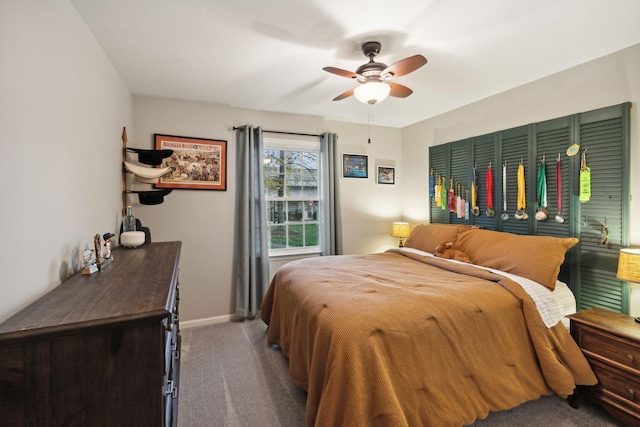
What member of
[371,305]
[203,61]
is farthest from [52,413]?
[203,61]

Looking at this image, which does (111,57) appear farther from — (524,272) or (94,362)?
(524,272)

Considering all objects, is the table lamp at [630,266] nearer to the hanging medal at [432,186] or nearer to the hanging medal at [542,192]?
the hanging medal at [542,192]

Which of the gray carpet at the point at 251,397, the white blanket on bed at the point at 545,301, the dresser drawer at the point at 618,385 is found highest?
the white blanket on bed at the point at 545,301

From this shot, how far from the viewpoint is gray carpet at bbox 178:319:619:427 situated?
70.2 inches

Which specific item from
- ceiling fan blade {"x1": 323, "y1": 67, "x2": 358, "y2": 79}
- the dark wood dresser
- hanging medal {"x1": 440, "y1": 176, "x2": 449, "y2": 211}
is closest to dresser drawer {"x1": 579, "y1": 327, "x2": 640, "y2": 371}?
hanging medal {"x1": 440, "y1": 176, "x2": 449, "y2": 211}

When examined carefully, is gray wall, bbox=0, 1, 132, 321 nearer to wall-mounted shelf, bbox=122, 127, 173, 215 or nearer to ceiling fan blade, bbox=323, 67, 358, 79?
wall-mounted shelf, bbox=122, 127, 173, 215

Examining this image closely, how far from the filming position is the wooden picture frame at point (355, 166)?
3998 mm

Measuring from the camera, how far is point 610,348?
1.75 metres

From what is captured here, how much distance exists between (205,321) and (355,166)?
2.73 meters

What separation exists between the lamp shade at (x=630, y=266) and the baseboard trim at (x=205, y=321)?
342 cm

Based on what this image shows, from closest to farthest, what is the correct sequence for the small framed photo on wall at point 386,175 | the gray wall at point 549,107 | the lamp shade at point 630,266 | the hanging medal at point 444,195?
the lamp shade at point 630,266 < the gray wall at point 549,107 < the hanging medal at point 444,195 < the small framed photo on wall at point 386,175

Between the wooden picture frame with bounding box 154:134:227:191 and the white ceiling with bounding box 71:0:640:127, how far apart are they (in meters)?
0.52

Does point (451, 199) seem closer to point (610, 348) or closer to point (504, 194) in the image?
point (504, 194)

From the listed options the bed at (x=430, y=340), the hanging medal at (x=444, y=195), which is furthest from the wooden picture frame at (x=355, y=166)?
the bed at (x=430, y=340)
